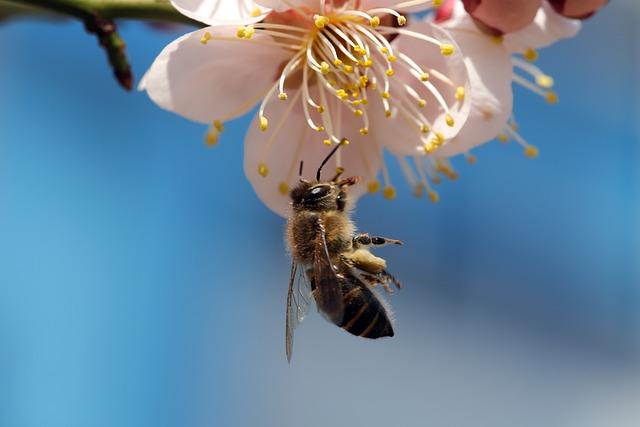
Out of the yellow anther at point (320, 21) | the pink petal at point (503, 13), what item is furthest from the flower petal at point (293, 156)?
the pink petal at point (503, 13)

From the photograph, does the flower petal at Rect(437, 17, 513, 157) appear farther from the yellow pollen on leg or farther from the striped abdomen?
the striped abdomen

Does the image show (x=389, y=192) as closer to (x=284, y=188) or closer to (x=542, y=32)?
(x=284, y=188)

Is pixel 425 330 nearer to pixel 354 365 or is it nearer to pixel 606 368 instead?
pixel 354 365

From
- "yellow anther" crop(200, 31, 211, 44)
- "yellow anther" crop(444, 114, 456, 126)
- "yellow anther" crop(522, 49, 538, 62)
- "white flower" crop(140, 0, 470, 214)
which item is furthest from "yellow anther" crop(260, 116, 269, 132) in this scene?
"yellow anther" crop(522, 49, 538, 62)

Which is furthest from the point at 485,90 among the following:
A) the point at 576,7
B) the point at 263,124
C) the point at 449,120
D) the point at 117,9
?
the point at 117,9

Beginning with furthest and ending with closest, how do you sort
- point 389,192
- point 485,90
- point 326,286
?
point 389,192 → point 485,90 → point 326,286

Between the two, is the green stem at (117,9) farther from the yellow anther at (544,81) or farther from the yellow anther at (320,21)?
the yellow anther at (544,81)

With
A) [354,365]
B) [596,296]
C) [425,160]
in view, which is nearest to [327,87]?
[425,160]

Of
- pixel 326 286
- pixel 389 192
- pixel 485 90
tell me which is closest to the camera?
pixel 326 286
